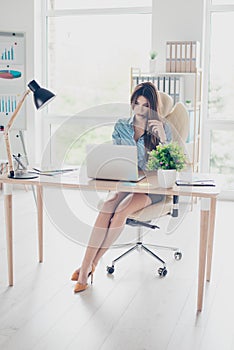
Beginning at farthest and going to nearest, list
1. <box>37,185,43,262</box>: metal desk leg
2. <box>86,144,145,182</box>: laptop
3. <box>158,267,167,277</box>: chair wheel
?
<box>37,185,43,262</box>: metal desk leg → <box>158,267,167,277</box>: chair wheel → <box>86,144,145,182</box>: laptop

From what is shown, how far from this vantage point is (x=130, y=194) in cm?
360

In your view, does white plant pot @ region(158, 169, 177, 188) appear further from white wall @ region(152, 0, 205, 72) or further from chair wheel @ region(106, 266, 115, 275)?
white wall @ region(152, 0, 205, 72)

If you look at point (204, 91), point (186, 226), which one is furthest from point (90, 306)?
point (204, 91)

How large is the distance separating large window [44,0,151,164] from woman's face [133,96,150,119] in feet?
8.28

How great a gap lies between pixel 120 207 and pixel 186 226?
1.63 m

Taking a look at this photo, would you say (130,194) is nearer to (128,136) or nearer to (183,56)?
(128,136)

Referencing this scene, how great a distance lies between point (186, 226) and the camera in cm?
497

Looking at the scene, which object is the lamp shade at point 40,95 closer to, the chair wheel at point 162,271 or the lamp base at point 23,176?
the lamp base at point 23,176

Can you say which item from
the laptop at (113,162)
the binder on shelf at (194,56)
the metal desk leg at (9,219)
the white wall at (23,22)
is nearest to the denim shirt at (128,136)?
the laptop at (113,162)

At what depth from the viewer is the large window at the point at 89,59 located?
6.40 metres

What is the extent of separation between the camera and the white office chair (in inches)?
140

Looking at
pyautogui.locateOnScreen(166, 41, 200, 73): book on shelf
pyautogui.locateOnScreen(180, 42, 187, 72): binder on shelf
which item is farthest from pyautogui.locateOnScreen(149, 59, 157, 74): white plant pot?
pyautogui.locateOnScreen(180, 42, 187, 72): binder on shelf

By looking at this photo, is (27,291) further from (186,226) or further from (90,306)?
(186,226)

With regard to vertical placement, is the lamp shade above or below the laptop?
above
